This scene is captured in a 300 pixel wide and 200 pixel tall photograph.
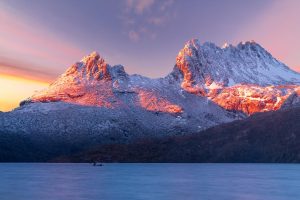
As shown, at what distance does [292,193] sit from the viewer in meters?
120

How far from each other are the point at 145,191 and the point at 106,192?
9.28m

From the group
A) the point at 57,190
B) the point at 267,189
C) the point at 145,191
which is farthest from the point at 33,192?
the point at 267,189

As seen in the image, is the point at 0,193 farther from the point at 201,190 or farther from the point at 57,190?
the point at 201,190

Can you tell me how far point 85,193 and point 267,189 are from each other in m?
44.9

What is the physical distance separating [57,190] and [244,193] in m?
43.6

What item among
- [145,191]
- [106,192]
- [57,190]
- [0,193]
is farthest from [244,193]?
[0,193]

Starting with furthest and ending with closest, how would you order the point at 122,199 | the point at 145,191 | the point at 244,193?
1. the point at 145,191
2. the point at 244,193
3. the point at 122,199

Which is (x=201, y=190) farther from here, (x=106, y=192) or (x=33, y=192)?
(x=33, y=192)

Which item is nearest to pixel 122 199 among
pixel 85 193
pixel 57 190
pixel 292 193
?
pixel 85 193

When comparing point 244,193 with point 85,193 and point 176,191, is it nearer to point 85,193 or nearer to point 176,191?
point 176,191

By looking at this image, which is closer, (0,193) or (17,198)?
(17,198)

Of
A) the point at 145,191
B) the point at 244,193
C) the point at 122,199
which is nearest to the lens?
the point at 122,199

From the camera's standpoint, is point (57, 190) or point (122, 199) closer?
point (122, 199)

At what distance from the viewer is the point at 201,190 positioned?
418 feet
